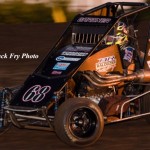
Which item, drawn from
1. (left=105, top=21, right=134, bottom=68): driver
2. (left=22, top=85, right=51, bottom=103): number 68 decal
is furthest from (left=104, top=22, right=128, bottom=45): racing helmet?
(left=22, top=85, right=51, bottom=103): number 68 decal

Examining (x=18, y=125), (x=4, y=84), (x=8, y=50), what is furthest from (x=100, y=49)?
(x=8, y=50)

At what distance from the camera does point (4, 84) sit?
39.6 ft

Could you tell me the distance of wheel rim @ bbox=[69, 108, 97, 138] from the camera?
7.97 m

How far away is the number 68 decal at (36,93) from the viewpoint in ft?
26.6

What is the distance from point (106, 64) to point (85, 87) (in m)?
0.37

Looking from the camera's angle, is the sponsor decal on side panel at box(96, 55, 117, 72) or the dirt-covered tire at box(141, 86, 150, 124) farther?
the dirt-covered tire at box(141, 86, 150, 124)

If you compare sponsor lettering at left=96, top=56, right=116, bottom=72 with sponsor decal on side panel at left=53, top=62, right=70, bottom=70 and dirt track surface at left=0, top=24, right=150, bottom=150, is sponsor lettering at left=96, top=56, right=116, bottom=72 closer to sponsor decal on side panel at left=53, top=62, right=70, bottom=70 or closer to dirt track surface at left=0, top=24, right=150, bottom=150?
sponsor decal on side panel at left=53, top=62, right=70, bottom=70

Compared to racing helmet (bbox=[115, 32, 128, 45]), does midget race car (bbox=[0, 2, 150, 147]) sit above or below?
below

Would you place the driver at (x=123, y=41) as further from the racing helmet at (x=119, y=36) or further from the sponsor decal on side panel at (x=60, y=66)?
the sponsor decal on side panel at (x=60, y=66)

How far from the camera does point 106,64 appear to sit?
8.59 meters

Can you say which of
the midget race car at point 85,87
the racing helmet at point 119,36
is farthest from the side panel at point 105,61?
the racing helmet at point 119,36

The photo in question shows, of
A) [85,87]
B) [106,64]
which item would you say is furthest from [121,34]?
[85,87]

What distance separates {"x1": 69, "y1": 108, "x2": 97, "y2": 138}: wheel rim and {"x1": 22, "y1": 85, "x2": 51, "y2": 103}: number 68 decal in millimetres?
426

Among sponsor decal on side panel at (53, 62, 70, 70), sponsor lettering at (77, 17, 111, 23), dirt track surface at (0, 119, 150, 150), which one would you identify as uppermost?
sponsor lettering at (77, 17, 111, 23)
